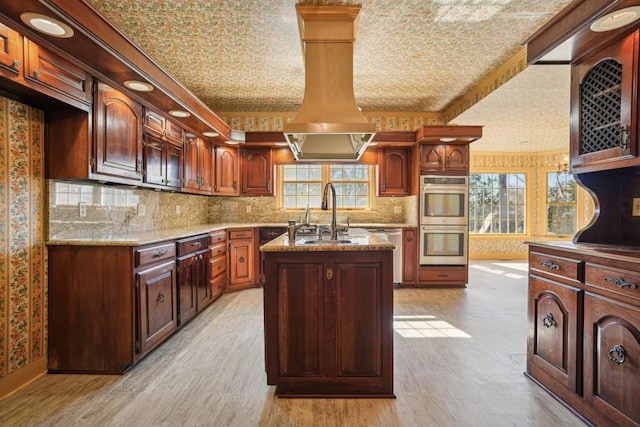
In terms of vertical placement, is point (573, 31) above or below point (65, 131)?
above

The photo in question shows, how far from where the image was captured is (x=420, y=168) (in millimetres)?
4633

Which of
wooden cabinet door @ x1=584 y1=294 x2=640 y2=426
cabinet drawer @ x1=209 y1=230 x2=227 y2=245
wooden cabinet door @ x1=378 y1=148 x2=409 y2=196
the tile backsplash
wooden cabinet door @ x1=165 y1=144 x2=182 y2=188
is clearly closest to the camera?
wooden cabinet door @ x1=584 y1=294 x2=640 y2=426

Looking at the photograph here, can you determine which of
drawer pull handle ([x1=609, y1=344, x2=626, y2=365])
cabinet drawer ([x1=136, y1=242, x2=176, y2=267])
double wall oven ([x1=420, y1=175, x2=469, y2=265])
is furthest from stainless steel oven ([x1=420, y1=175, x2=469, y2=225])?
cabinet drawer ([x1=136, y1=242, x2=176, y2=267])

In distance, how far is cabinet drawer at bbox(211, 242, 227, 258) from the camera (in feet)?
12.6

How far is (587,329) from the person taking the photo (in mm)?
1700

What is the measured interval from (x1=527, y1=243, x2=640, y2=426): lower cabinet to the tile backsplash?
9.16ft

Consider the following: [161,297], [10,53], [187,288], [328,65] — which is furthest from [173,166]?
[328,65]

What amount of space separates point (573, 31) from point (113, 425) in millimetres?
3269

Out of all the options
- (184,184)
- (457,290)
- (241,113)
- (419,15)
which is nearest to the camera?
(419,15)

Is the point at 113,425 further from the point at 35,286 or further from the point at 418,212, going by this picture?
the point at 418,212

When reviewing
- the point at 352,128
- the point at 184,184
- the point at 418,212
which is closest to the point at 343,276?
the point at 352,128

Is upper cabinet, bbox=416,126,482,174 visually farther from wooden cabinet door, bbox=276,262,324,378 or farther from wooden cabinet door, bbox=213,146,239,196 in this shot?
wooden cabinet door, bbox=276,262,324,378

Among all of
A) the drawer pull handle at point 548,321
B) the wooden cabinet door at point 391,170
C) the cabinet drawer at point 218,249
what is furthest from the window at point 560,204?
the cabinet drawer at point 218,249

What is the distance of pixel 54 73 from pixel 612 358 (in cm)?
343
